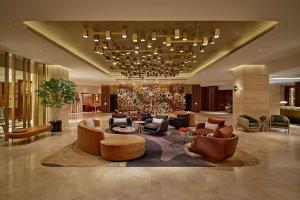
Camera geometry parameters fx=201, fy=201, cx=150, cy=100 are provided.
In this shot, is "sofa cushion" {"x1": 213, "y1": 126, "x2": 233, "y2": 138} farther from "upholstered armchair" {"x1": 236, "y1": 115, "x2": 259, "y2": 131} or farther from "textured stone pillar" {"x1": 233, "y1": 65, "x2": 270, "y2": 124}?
"textured stone pillar" {"x1": 233, "y1": 65, "x2": 270, "y2": 124}

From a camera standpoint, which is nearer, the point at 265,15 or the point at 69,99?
the point at 265,15

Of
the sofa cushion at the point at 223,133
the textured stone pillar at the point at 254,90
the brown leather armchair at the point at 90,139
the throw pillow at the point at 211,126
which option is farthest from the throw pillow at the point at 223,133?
the textured stone pillar at the point at 254,90

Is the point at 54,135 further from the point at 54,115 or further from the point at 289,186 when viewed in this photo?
the point at 289,186

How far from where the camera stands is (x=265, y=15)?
394cm

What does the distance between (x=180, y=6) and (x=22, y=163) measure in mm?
5271

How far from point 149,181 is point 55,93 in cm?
676

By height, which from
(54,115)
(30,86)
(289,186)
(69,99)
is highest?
(30,86)

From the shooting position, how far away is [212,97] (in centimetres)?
2333

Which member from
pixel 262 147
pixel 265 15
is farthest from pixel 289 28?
pixel 262 147

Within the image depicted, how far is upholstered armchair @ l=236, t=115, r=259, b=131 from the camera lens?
9414 mm

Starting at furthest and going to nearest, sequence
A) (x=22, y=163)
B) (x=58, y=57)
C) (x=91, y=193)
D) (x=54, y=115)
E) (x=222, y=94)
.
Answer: (x=222, y=94) < (x=54, y=115) < (x=58, y=57) < (x=22, y=163) < (x=91, y=193)

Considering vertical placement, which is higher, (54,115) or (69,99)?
(69,99)

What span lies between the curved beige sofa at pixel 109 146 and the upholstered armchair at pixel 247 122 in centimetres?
598

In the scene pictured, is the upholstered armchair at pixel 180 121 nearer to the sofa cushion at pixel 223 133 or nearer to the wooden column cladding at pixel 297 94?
the sofa cushion at pixel 223 133
